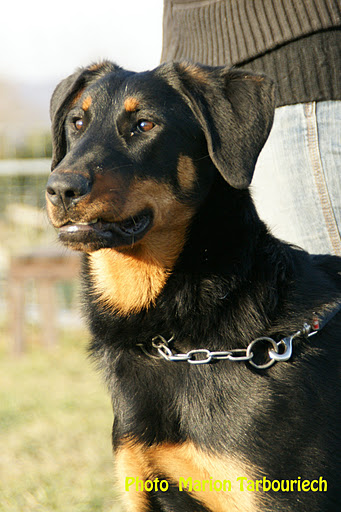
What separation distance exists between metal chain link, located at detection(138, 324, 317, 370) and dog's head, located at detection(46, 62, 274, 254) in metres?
0.46

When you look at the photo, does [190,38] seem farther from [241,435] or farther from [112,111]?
[241,435]

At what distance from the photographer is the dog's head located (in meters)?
2.23

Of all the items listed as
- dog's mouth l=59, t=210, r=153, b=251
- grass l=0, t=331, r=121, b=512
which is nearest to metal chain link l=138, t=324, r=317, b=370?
dog's mouth l=59, t=210, r=153, b=251

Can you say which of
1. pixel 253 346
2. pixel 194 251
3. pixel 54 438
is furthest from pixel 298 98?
pixel 54 438

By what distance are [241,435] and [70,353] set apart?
539 cm

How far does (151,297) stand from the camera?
2.43 m

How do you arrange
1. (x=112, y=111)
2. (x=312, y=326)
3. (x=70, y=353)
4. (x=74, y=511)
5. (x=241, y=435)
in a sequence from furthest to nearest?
1. (x=70, y=353)
2. (x=74, y=511)
3. (x=112, y=111)
4. (x=312, y=326)
5. (x=241, y=435)

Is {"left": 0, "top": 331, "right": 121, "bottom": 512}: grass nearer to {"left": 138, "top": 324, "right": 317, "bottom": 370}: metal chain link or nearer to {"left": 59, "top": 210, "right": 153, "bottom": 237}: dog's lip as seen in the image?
{"left": 138, "top": 324, "right": 317, "bottom": 370}: metal chain link

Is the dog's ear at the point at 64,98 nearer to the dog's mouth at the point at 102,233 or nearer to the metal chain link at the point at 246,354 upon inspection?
the dog's mouth at the point at 102,233

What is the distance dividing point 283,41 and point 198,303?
1.27 m

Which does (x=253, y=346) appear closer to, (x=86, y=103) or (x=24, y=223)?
(x=86, y=103)

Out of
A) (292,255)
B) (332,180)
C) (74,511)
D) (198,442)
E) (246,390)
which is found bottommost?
(74,511)

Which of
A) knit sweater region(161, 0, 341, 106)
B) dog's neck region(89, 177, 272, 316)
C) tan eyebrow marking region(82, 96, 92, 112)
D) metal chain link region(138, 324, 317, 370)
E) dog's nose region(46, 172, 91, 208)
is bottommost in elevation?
metal chain link region(138, 324, 317, 370)

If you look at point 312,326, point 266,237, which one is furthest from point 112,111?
point 312,326
